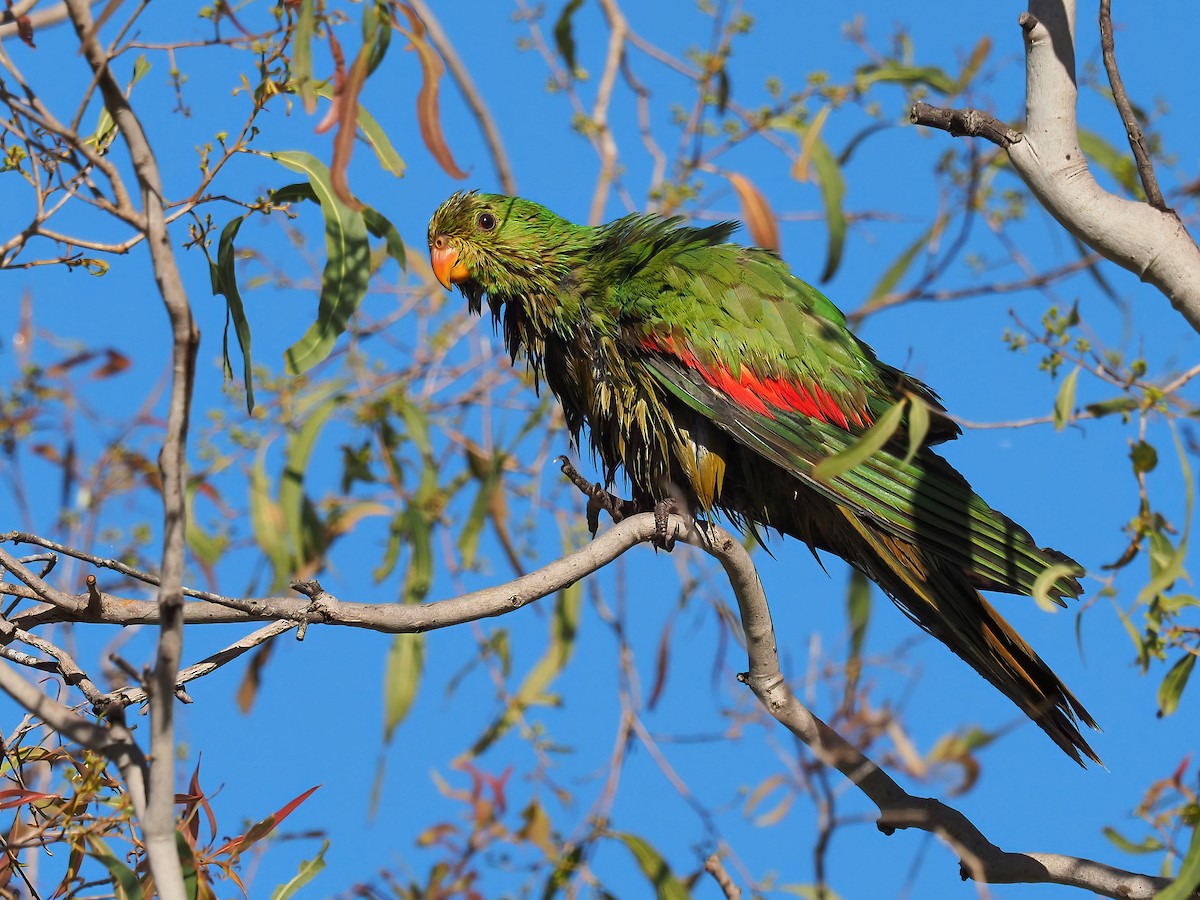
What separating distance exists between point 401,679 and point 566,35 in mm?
2051

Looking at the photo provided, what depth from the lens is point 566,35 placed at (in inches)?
144

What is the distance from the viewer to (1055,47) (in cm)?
183

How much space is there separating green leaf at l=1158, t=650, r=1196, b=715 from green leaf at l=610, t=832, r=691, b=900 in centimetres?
103

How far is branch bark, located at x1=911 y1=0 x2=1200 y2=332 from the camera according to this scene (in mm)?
1679

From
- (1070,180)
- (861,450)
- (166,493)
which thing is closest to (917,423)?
(861,450)

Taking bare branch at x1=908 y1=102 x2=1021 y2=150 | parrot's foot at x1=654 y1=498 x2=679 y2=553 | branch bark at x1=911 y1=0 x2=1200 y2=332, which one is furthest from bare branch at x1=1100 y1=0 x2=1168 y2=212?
parrot's foot at x1=654 y1=498 x2=679 y2=553

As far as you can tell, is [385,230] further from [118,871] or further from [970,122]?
[118,871]

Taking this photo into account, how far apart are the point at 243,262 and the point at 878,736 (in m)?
2.70

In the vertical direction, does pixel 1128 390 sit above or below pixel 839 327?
below

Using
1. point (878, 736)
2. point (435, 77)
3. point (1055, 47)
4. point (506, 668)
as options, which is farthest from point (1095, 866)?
point (506, 668)

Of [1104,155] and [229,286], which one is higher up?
[1104,155]

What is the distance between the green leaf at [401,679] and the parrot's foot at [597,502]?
3.25 feet

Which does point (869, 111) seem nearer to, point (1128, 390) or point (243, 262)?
point (1128, 390)

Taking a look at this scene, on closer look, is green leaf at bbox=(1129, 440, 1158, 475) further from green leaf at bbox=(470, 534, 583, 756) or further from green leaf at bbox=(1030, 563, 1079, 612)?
green leaf at bbox=(470, 534, 583, 756)
